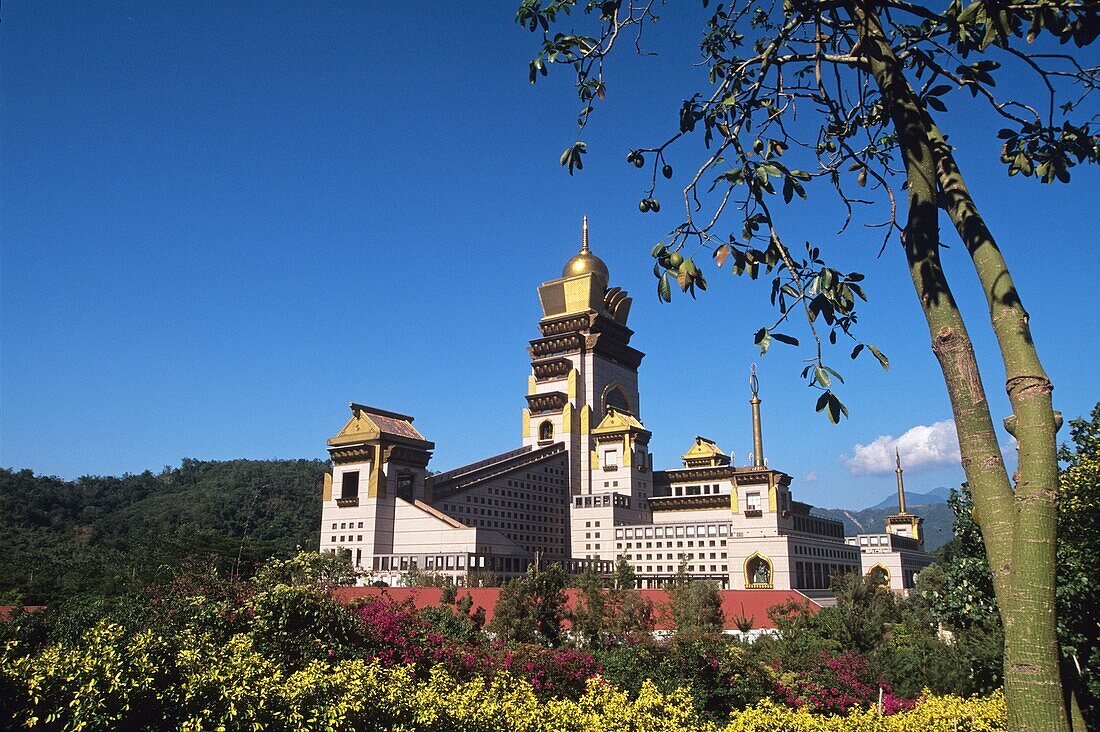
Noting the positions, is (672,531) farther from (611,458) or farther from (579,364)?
(579,364)

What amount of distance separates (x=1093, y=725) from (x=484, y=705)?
13227mm

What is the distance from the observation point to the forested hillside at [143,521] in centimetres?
6650

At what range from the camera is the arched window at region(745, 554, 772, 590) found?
218 feet

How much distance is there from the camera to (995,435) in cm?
529

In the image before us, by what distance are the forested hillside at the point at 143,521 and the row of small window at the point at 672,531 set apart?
29968 mm

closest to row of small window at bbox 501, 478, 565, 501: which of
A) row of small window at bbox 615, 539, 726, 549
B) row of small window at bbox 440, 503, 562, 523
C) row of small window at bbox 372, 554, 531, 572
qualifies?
row of small window at bbox 440, 503, 562, 523

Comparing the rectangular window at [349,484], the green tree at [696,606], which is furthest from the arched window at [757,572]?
→ the rectangular window at [349,484]

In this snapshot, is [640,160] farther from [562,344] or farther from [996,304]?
[562,344]

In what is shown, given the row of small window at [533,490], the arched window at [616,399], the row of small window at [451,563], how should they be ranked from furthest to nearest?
the arched window at [616,399] < the row of small window at [533,490] < the row of small window at [451,563]

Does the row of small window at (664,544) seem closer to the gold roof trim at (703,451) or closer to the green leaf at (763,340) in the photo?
the gold roof trim at (703,451)

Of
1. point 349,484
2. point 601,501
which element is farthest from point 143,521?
point 601,501

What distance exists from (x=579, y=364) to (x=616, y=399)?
627 cm

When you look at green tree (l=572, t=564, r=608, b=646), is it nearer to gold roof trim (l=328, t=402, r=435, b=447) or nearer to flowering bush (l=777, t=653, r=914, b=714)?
flowering bush (l=777, t=653, r=914, b=714)

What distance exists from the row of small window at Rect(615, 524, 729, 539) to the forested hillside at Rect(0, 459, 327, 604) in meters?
30.0
